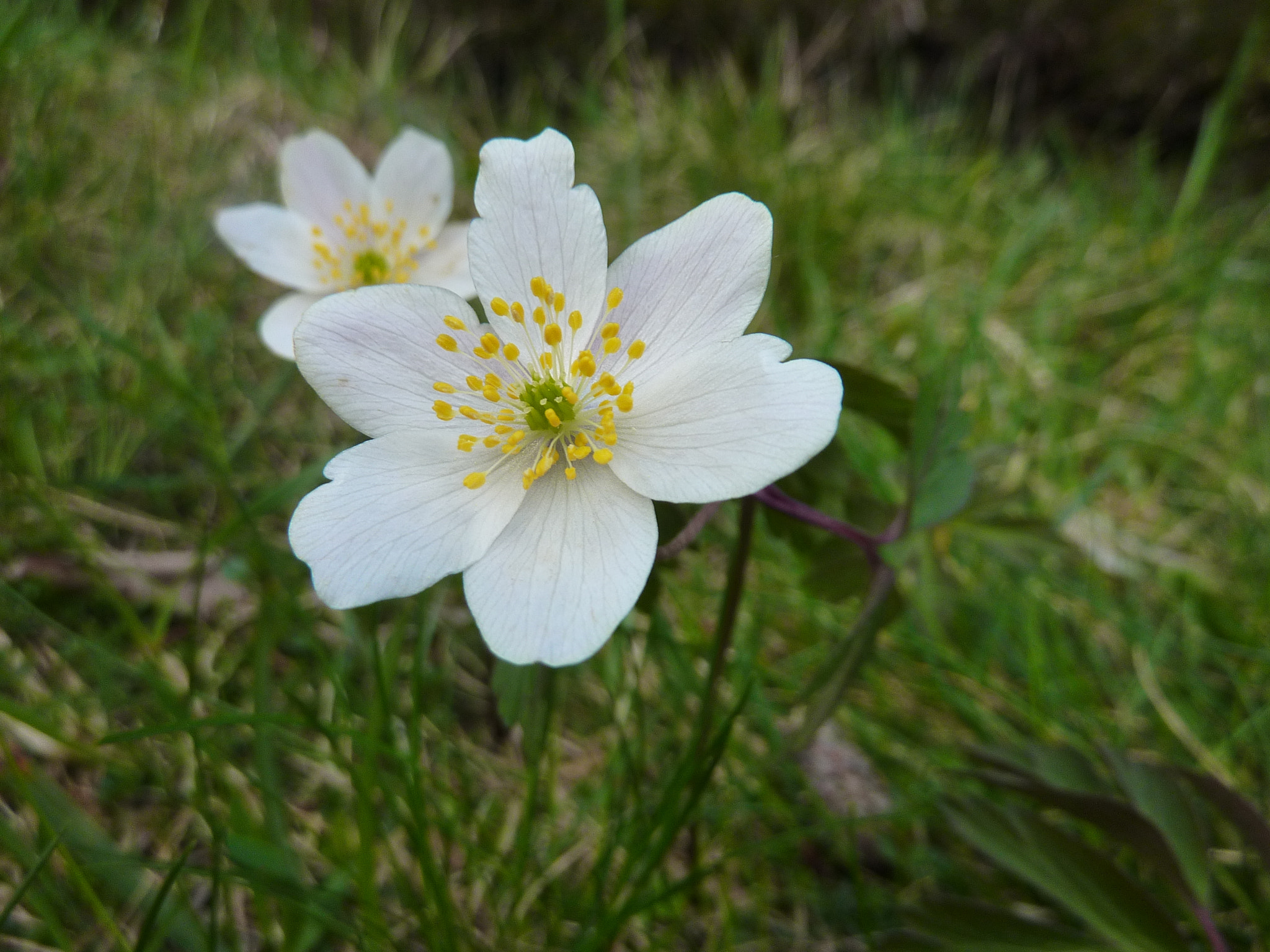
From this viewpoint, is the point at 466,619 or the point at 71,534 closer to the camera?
the point at 71,534

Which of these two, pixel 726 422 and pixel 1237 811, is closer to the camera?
pixel 726 422

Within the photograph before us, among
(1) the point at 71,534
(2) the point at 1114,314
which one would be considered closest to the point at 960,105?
(2) the point at 1114,314

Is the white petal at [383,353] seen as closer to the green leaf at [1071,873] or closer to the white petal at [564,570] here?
the white petal at [564,570]

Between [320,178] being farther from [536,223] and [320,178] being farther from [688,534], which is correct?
[688,534]

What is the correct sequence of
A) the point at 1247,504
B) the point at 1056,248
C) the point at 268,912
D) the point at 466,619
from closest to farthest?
1. the point at 268,912
2. the point at 466,619
3. the point at 1247,504
4. the point at 1056,248

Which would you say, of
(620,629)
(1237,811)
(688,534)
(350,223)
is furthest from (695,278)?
(1237,811)

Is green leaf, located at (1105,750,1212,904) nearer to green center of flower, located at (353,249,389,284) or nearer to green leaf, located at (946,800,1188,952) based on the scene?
green leaf, located at (946,800,1188,952)

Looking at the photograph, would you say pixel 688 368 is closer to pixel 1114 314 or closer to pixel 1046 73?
pixel 1114 314
